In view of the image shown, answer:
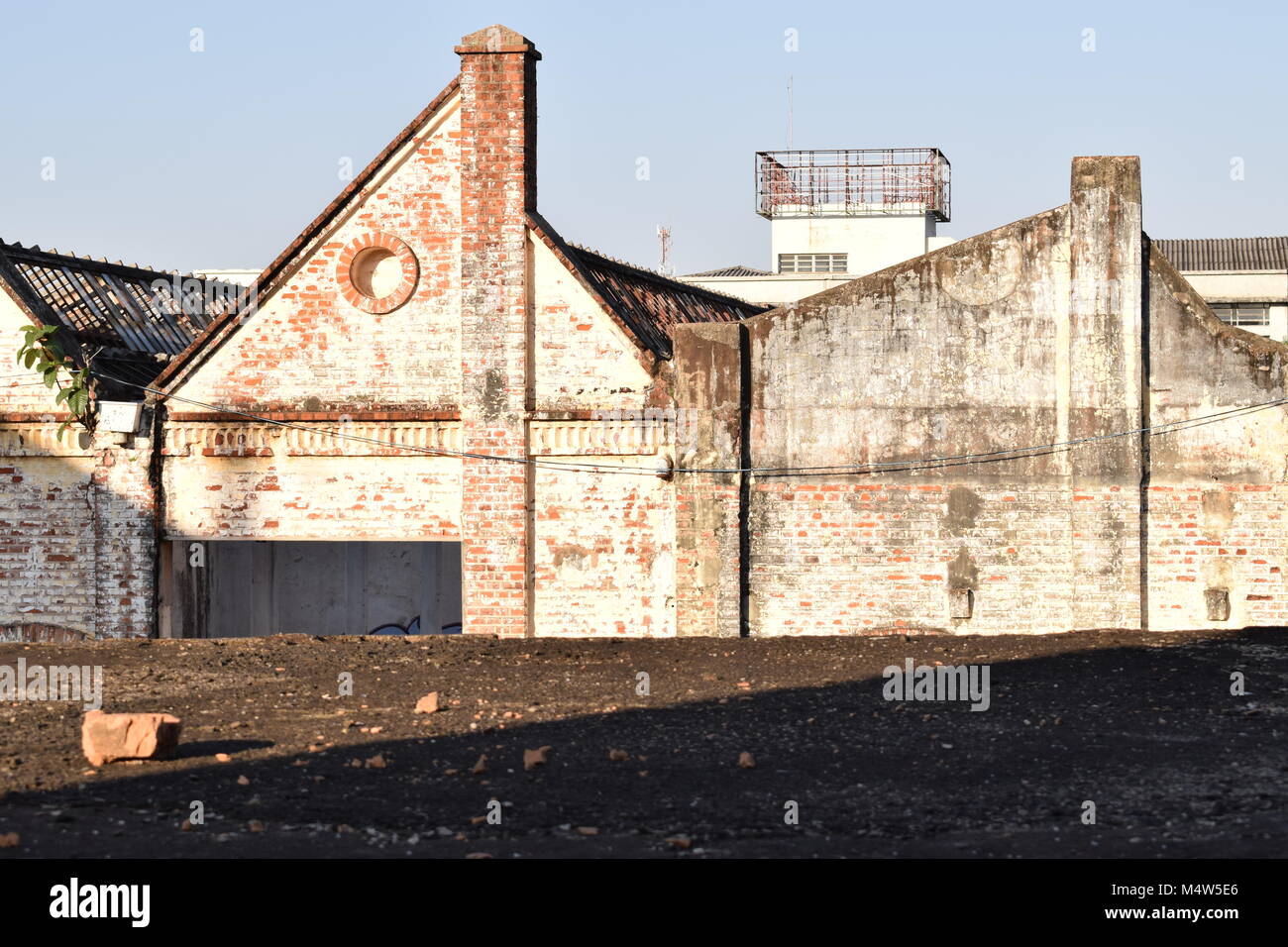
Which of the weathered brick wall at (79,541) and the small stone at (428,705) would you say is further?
the weathered brick wall at (79,541)

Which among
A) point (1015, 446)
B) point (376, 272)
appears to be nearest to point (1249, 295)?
point (1015, 446)

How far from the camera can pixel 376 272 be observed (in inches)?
693

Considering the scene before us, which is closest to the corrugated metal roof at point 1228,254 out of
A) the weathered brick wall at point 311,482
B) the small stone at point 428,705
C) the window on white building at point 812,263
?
the window on white building at point 812,263

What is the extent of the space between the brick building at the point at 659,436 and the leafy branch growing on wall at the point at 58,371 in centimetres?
34

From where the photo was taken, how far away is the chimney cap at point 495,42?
1708cm

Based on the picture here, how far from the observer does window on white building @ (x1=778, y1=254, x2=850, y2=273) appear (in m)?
47.3

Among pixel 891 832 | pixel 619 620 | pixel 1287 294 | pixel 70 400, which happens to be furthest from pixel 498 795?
pixel 1287 294

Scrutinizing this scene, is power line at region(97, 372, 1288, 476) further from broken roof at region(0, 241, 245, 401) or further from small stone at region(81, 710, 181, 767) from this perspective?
small stone at region(81, 710, 181, 767)

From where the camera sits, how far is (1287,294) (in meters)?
44.0

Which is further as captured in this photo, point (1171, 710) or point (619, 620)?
point (619, 620)

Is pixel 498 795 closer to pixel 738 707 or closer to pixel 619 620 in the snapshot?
pixel 738 707

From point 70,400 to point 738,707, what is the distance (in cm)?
920

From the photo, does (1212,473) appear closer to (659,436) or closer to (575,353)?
(659,436)

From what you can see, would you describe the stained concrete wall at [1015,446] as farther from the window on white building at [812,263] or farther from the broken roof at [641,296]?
the window on white building at [812,263]
